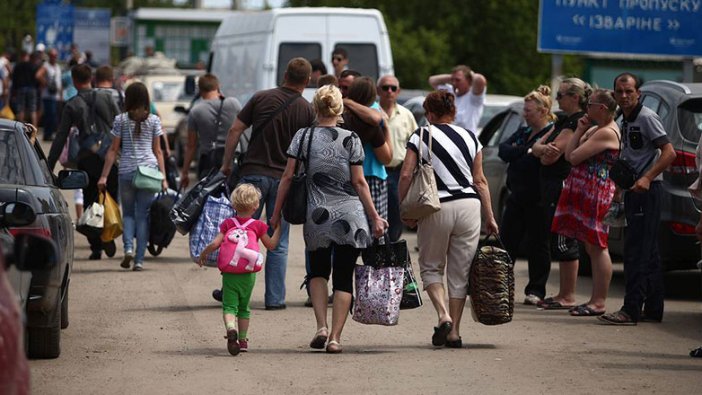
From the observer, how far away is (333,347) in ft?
32.1

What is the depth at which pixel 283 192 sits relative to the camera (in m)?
10.0

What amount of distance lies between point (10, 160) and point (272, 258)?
2862mm

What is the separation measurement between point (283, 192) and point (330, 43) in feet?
42.4

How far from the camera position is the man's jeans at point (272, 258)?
Result: 11.8 meters

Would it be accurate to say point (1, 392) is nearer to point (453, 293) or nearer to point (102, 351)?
point (102, 351)

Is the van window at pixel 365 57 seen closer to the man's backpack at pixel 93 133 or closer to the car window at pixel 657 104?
the man's backpack at pixel 93 133

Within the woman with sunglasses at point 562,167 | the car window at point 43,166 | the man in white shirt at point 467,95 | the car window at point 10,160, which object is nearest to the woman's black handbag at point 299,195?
the car window at point 43,166

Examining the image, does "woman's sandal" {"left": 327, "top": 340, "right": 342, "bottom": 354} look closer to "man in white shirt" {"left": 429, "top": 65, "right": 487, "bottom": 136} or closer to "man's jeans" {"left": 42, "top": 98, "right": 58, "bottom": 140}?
"man in white shirt" {"left": 429, "top": 65, "right": 487, "bottom": 136}

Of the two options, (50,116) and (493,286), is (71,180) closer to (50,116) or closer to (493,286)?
(493,286)

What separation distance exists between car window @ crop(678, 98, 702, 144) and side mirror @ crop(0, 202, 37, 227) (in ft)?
19.7

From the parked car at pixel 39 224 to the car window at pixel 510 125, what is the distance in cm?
714

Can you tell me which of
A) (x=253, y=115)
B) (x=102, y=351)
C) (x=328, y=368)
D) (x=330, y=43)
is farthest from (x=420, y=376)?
(x=330, y=43)

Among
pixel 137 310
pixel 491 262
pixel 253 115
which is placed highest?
pixel 253 115

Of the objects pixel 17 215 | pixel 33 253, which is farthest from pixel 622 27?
pixel 33 253
